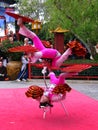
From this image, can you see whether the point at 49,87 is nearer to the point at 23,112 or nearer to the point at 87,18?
the point at 23,112

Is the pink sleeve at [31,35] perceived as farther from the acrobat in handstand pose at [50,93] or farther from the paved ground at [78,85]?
the paved ground at [78,85]

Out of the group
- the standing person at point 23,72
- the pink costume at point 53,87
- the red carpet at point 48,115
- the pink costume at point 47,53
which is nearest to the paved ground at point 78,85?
the standing person at point 23,72

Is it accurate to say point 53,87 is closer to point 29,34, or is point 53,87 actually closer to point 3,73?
point 29,34

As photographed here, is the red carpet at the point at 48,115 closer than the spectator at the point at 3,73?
Yes

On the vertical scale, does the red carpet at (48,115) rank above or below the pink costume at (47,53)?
below

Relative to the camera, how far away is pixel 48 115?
951 centimetres

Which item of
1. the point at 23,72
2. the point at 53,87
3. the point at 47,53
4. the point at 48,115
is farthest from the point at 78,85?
the point at 47,53

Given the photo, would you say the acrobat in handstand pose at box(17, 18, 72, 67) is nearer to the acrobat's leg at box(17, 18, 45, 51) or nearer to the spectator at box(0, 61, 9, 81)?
the acrobat's leg at box(17, 18, 45, 51)

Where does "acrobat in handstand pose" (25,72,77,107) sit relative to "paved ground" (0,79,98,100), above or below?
above

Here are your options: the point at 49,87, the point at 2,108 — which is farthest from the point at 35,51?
the point at 2,108

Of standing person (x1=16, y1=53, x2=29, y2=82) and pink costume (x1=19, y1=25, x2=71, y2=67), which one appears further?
standing person (x1=16, y1=53, x2=29, y2=82)

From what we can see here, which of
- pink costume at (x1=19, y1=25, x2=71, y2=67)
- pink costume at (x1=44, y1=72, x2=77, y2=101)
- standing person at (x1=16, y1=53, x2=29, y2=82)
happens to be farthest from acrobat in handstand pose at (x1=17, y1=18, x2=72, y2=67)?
standing person at (x1=16, y1=53, x2=29, y2=82)

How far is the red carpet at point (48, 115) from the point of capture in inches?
328

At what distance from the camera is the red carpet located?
27.3 feet
